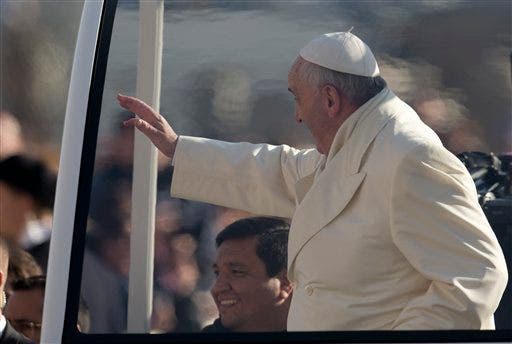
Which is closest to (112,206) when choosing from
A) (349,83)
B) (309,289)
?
(309,289)

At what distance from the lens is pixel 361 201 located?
2.83 meters

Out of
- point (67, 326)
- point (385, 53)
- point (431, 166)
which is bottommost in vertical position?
point (67, 326)

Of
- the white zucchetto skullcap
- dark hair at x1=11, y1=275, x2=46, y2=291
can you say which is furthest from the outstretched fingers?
dark hair at x1=11, y1=275, x2=46, y2=291

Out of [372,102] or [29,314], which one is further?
[29,314]

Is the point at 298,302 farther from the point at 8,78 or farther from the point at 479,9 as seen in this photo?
the point at 8,78

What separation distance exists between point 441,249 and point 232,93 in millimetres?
649

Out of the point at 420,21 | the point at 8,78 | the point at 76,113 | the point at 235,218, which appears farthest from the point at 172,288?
the point at 8,78

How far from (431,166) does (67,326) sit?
3.21 feet

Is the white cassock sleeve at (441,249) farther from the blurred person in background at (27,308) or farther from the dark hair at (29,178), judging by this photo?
the blurred person in background at (27,308)

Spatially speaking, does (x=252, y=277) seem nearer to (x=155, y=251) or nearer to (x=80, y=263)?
(x=155, y=251)

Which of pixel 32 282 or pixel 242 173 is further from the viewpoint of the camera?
pixel 32 282

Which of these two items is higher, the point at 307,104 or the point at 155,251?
the point at 307,104

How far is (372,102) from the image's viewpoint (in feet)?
9.54

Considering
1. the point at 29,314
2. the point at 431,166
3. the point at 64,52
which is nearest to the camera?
the point at 431,166
